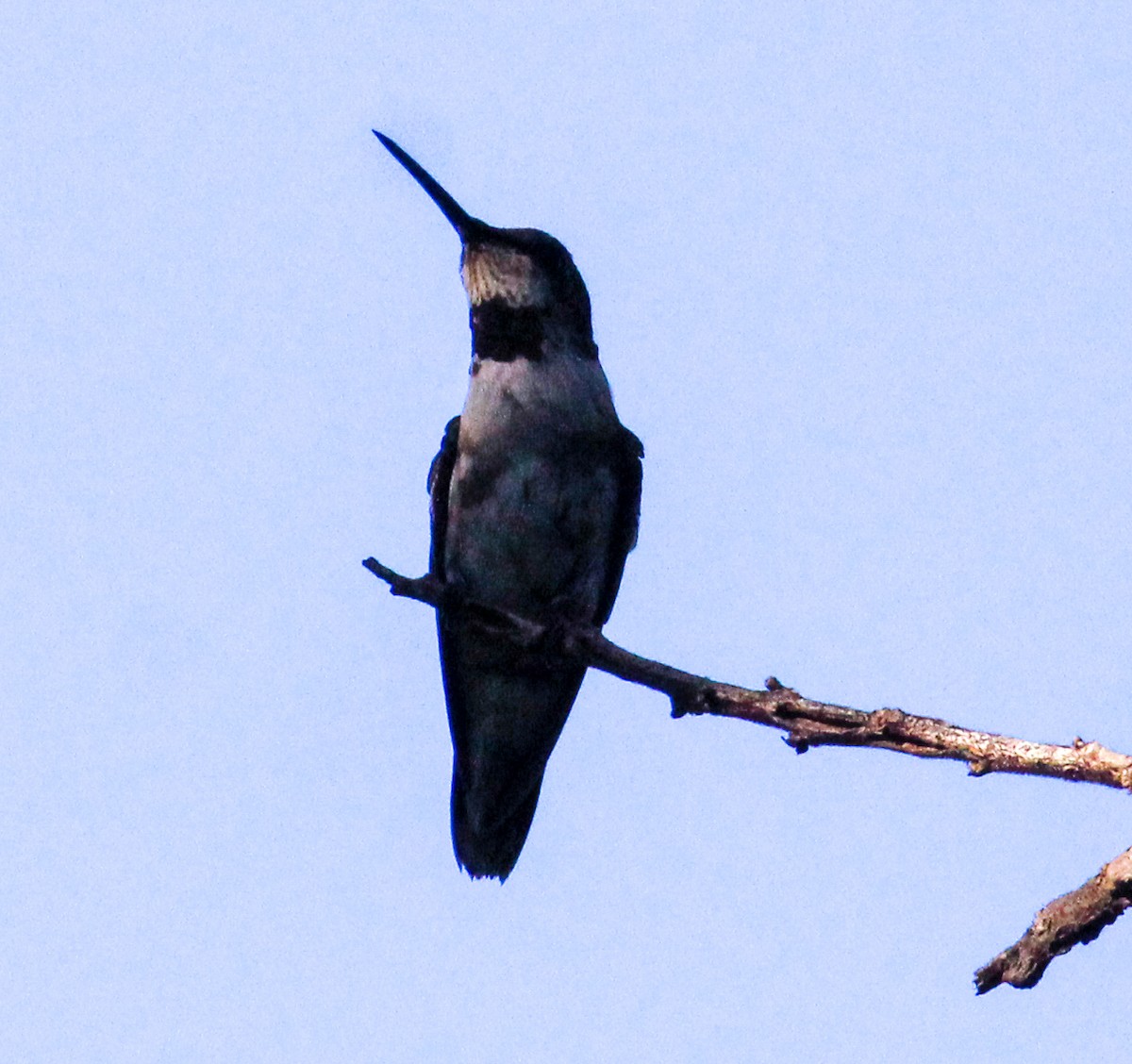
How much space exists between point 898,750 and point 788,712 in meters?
0.54

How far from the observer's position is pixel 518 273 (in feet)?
31.0

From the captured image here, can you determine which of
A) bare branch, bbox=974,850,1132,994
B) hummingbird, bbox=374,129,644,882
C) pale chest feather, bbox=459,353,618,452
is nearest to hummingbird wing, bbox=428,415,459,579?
hummingbird, bbox=374,129,644,882

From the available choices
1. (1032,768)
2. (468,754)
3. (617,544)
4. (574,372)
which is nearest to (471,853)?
(468,754)

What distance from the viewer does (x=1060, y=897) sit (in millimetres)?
4391

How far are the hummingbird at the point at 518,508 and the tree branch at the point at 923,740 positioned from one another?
42.8 inches

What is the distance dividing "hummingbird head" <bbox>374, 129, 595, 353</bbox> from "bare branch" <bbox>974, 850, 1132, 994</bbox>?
5584mm

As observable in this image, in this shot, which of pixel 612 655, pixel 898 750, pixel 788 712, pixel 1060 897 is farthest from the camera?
pixel 612 655

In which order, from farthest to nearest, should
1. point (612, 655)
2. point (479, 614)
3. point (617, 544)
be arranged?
point (617, 544), point (479, 614), point (612, 655)

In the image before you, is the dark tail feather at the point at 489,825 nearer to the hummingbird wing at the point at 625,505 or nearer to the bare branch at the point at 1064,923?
the hummingbird wing at the point at 625,505

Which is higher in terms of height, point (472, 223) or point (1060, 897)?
point (472, 223)

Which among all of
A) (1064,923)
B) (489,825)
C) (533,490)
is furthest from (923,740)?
(489,825)

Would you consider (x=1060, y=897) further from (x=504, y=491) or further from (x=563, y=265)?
(x=563, y=265)

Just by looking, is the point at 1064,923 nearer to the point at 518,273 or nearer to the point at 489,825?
the point at 489,825

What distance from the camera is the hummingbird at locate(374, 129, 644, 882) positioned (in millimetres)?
8773
